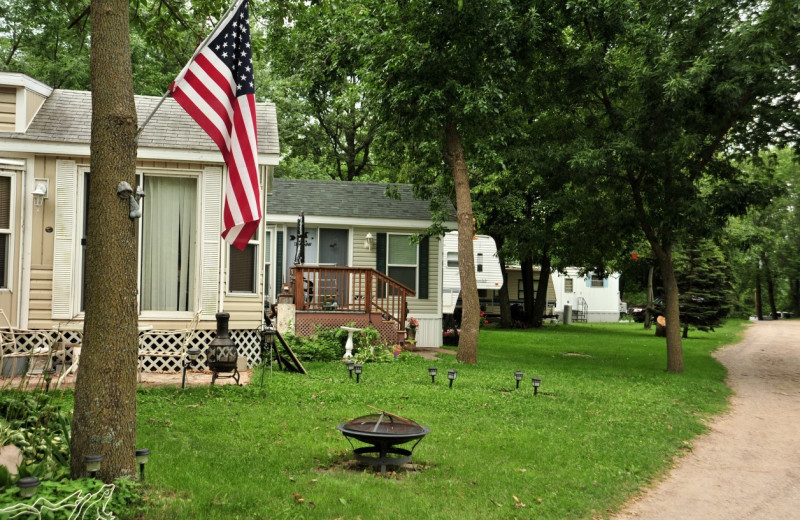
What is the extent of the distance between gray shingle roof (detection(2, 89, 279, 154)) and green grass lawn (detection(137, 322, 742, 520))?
3911 millimetres

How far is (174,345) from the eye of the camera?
1166 centimetres

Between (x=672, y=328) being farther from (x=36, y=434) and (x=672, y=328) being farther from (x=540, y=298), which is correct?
(x=540, y=298)

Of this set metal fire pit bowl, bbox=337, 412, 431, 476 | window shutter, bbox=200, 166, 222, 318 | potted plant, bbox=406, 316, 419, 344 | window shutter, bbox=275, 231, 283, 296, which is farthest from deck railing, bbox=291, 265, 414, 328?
metal fire pit bowl, bbox=337, 412, 431, 476

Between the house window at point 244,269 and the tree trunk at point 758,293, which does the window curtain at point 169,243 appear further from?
the tree trunk at point 758,293

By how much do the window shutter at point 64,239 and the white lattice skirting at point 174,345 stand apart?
415 mm

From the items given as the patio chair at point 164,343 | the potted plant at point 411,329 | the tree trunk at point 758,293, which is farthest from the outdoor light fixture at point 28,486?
the tree trunk at point 758,293

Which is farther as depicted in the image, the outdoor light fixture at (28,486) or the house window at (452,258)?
the house window at (452,258)

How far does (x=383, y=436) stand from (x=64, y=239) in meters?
7.29

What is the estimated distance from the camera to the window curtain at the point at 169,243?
11.7m

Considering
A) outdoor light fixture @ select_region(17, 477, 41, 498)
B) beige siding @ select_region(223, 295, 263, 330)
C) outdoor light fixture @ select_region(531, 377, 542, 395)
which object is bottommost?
outdoor light fixture @ select_region(531, 377, 542, 395)

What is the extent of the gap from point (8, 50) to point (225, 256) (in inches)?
867

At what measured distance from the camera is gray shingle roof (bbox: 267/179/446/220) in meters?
19.4

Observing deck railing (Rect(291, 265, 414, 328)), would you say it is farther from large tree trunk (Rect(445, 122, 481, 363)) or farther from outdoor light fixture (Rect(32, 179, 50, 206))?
outdoor light fixture (Rect(32, 179, 50, 206))

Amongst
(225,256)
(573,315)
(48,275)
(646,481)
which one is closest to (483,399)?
(646,481)
